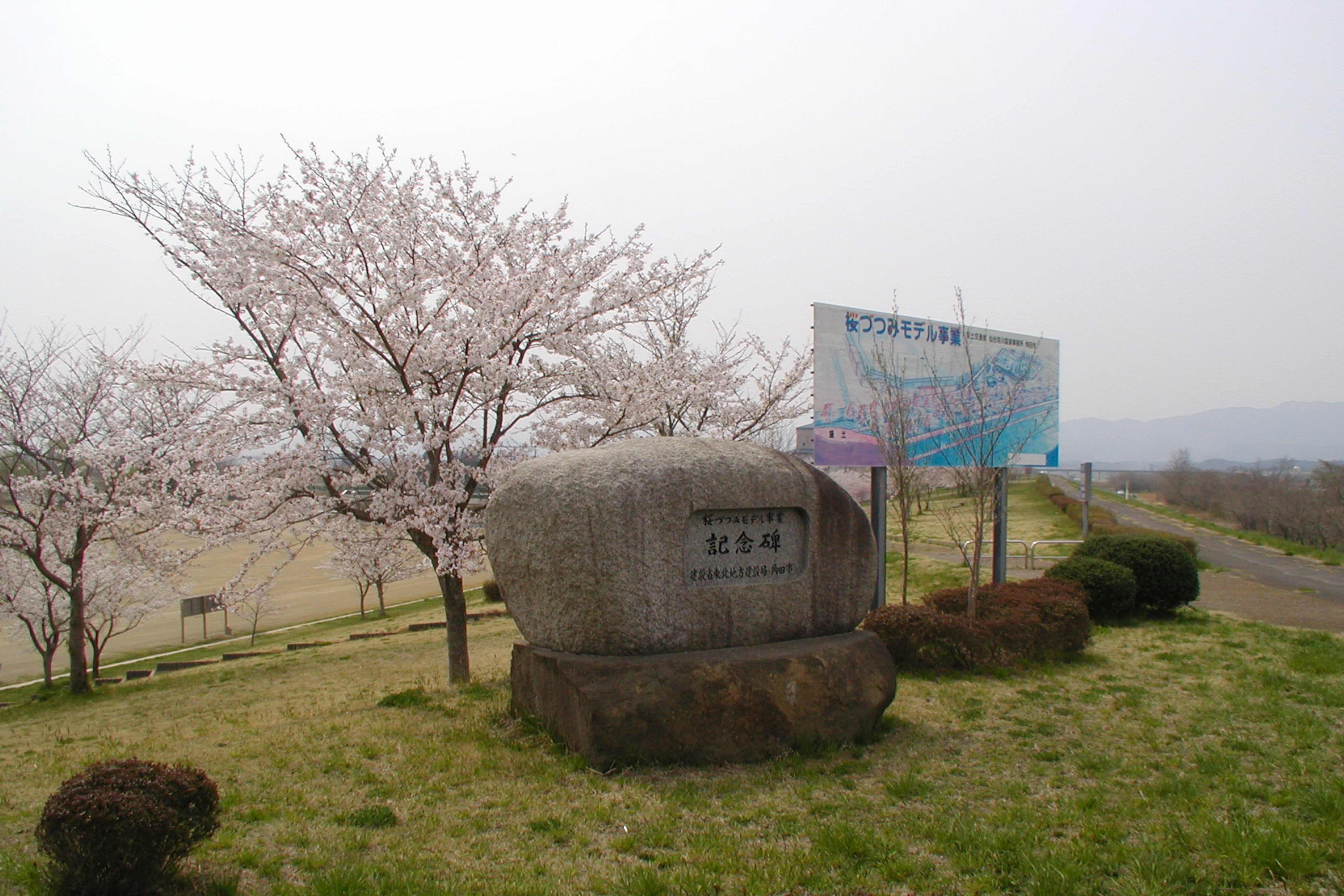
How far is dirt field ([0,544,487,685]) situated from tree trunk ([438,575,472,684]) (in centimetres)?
834

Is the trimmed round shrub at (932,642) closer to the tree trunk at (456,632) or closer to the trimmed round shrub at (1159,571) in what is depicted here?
the trimmed round shrub at (1159,571)

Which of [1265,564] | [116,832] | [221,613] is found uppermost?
[116,832]

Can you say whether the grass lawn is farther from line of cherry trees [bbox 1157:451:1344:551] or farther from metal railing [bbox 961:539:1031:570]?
line of cherry trees [bbox 1157:451:1344:551]

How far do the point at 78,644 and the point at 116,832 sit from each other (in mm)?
12292

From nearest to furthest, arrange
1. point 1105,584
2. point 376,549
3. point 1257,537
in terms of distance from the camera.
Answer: point 376,549
point 1105,584
point 1257,537

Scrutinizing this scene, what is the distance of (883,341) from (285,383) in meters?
6.87

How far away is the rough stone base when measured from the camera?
17.7 feet

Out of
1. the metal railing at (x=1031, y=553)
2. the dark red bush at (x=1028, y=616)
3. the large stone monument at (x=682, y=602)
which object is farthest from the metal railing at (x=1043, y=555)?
the large stone monument at (x=682, y=602)

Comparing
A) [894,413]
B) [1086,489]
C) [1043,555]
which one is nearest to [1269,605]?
[1086,489]

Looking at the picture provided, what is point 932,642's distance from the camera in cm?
828

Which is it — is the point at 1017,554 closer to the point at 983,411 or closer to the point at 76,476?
the point at 983,411

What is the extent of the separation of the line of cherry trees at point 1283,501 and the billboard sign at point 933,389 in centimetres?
1462

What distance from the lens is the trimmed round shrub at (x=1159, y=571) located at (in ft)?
37.2

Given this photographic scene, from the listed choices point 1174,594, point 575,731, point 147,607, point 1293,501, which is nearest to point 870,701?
point 575,731
